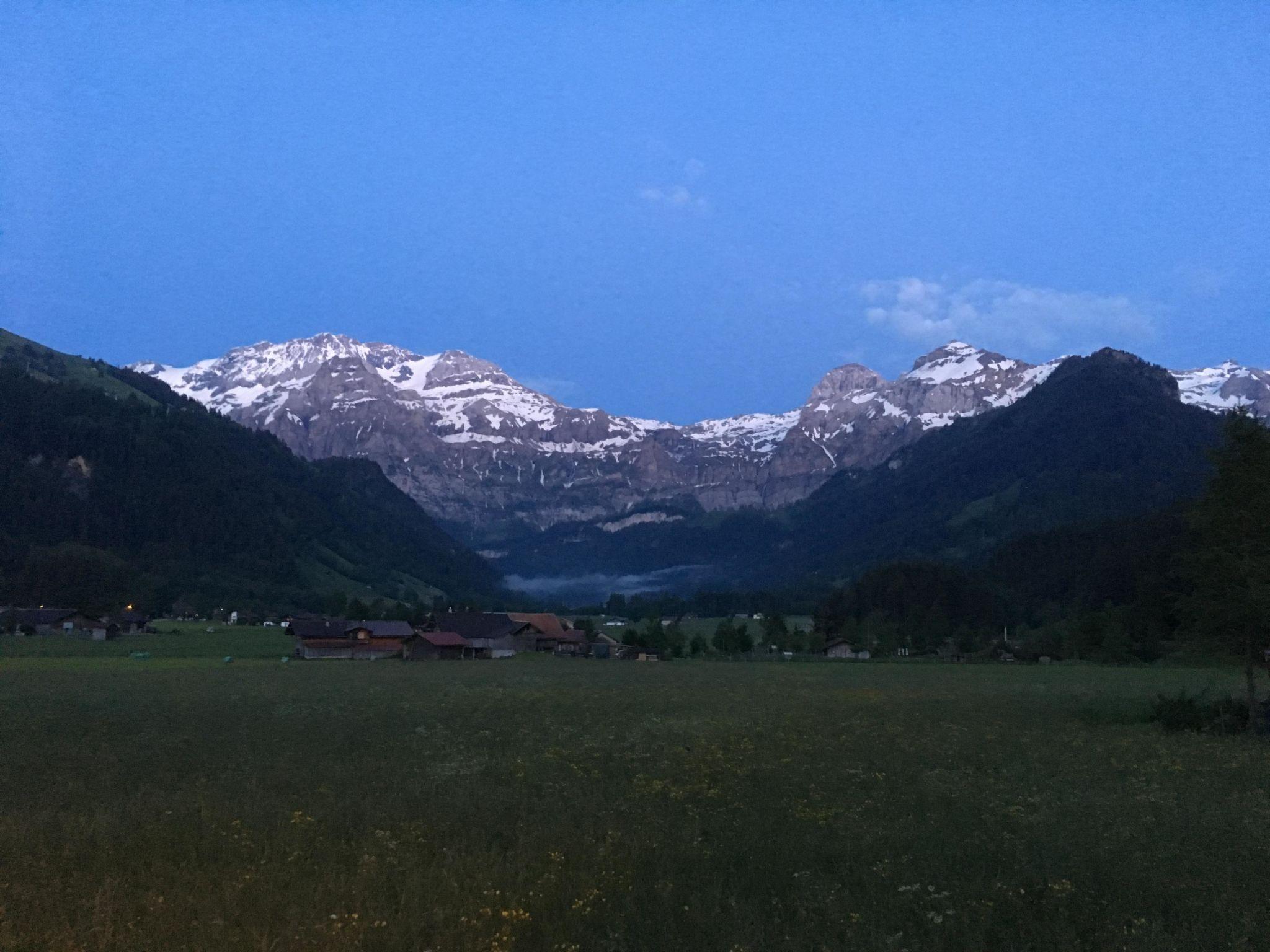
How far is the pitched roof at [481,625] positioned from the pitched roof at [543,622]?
289 centimetres

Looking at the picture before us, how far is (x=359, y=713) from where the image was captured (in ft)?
138

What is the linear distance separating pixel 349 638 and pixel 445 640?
11340mm

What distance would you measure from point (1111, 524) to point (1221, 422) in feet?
548

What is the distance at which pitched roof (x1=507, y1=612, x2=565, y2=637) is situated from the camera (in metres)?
142

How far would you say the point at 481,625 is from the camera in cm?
13388

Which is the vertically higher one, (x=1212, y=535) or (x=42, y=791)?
(x=1212, y=535)

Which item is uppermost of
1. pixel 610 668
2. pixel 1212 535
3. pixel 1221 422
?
pixel 1221 422

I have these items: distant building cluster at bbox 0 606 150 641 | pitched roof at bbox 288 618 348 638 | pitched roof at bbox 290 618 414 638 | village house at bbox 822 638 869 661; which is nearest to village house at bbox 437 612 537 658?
pitched roof at bbox 290 618 414 638

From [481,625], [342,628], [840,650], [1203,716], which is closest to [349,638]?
[342,628]

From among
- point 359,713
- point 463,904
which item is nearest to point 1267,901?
point 463,904

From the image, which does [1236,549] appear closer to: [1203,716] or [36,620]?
[1203,716]

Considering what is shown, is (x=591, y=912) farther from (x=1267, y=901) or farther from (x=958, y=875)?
(x=1267, y=901)

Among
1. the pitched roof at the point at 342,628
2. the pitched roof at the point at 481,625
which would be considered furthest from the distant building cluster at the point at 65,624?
the pitched roof at the point at 481,625

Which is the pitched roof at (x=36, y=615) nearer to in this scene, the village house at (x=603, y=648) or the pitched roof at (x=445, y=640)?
the pitched roof at (x=445, y=640)
